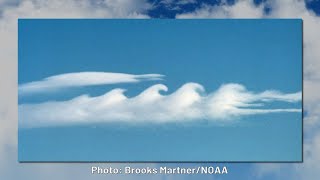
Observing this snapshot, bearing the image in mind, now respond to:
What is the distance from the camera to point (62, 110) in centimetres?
204

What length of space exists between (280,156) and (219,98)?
41cm

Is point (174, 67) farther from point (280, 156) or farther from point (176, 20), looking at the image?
point (280, 156)

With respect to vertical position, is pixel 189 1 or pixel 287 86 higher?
pixel 189 1

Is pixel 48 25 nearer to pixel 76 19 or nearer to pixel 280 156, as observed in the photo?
pixel 76 19

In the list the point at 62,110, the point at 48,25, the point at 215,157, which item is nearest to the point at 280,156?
the point at 215,157

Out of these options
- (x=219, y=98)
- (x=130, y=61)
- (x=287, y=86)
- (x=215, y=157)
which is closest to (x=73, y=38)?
(x=130, y=61)

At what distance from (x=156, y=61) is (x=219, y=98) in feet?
1.13

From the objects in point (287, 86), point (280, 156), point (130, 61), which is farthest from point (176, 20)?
point (280, 156)

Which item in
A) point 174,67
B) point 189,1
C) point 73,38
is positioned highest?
point 189,1

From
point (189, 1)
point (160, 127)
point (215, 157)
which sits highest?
point (189, 1)

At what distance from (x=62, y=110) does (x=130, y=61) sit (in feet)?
1.30

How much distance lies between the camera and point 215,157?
6.75 ft

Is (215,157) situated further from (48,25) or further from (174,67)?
(48,25)

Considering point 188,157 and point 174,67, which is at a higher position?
point 174,67
